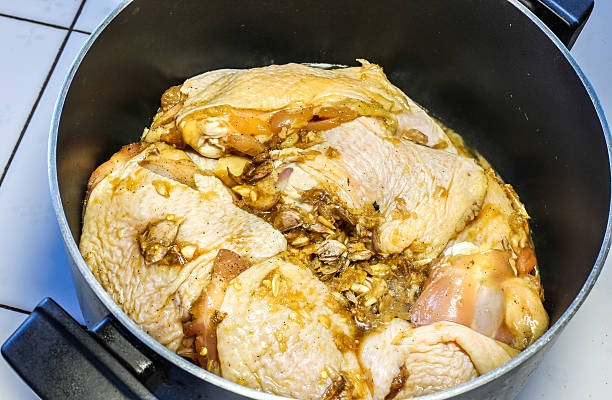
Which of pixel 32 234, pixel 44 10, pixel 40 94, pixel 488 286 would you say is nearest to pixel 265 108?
pixel 488 286

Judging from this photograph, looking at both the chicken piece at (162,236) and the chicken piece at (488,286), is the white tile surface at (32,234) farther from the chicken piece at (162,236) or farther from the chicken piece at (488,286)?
the chicken piece at (488,286)

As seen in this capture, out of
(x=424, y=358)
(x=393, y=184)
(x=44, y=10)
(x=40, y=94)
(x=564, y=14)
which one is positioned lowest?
(x=40, y=94)

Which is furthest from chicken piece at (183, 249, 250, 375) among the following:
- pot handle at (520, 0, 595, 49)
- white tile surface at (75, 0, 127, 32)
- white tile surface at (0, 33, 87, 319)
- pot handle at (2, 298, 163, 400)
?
white tile surface at (75, 0, 127, 32)

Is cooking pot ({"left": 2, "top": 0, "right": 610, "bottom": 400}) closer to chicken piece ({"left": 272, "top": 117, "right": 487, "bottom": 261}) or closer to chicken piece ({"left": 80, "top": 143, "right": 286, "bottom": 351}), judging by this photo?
chicken piece ({"left": 80, "top": 143, "right": 286, "bottom": 351})

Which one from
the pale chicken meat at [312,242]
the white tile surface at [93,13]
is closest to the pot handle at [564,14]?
the pale chicken meat at [312,242]

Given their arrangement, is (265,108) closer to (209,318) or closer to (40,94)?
(209,318)

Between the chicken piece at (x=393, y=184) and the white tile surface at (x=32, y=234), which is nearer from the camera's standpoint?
the chicken piece at (x=393, y=184)

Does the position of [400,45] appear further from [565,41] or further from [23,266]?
[23,266]
